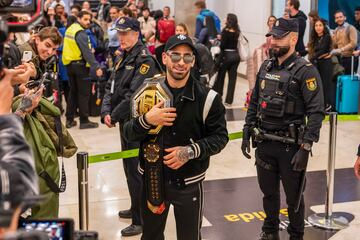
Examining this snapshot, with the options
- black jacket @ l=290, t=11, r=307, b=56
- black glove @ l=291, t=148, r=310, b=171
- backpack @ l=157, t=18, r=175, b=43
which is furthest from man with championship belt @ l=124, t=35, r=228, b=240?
backpack @ l=157, t=18, r=175, b=43

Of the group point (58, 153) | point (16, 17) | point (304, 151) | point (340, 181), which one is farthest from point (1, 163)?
point (340, 181)

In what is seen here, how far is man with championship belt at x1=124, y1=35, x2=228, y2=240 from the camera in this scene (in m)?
3.74

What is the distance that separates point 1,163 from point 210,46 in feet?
32.2

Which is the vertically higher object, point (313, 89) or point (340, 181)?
point (313, 89)

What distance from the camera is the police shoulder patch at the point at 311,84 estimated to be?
461 centimetres

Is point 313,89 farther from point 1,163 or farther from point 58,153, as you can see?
point 1,163

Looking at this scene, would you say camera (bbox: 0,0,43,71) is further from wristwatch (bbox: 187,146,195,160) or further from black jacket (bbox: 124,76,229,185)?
wristwatch (bbox: 187,146,195,160)

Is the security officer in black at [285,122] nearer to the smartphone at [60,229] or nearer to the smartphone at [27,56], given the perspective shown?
the smartphone at [27,56]

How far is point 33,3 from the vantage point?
2291 mm

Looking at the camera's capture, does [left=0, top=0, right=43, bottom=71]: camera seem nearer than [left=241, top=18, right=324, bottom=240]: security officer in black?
Yes

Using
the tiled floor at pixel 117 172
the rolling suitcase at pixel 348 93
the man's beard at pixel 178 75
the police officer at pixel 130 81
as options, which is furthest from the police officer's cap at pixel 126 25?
the rolling suitcase at pixel 348 93

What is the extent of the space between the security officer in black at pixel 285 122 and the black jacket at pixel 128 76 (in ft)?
3.36

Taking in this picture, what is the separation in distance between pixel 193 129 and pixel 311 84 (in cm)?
132

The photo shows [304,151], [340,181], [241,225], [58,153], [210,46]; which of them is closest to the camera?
[58,153]
